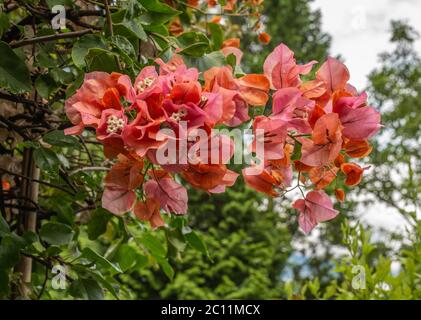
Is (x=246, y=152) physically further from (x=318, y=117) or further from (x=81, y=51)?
(x=81, y=51)

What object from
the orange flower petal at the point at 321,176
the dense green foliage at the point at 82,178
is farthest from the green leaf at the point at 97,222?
the orange flower petal at the point at 321,176

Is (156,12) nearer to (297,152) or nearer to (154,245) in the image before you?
(297,152)

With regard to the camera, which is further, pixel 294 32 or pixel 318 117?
pixel 294 32

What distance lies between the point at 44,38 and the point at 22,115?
0.78ft

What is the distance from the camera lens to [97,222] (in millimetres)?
855

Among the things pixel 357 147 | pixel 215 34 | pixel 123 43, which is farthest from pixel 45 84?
pixel 357 147

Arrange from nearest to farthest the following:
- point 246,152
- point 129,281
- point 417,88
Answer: point 246,152, point 129,281, point 417,88

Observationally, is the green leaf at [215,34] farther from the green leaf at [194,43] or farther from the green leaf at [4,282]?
the green leaf at [4,282]

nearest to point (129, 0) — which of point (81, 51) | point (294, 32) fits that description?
point (81, 51)

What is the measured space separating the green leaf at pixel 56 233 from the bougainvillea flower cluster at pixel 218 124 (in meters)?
0.30

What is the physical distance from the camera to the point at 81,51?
60 centimetres

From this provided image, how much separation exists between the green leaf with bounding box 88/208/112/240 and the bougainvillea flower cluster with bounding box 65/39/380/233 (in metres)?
0.33

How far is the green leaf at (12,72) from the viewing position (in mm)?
580

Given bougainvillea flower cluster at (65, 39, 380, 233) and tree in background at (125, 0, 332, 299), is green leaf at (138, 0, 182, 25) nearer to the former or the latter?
bougainvillea flower cluster at (65, 39, 380, 233)
